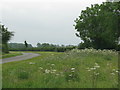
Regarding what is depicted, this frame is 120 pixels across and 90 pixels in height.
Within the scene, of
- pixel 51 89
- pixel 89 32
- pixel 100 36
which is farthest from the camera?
pixel 89 32

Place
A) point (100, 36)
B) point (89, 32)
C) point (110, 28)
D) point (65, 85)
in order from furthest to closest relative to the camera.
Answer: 1. point (89, 32)
2. point (100, 36)
3. point (110, 28)
4. point (65, 85)

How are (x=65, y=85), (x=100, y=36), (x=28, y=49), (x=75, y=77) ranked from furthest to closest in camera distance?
(x=28, y=49) → (x=100, y=36) → (x=75, y=77) → (x=65, y=85)

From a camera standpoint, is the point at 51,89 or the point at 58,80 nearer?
the point at 51,89

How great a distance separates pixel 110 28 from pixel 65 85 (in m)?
20.8

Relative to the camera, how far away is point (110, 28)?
24812 mm

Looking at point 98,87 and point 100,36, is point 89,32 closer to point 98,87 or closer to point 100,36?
point 100,36

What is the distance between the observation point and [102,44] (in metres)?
40.3

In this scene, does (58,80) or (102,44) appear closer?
(58,80)

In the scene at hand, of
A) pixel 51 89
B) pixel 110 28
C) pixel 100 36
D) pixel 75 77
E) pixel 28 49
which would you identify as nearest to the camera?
pixel 51 89

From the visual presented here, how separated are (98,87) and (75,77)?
1.35 metres

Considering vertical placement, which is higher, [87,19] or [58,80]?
[87,19]

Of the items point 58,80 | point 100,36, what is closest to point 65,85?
point 58,80

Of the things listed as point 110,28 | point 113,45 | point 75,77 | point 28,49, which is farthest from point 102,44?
point 28,49

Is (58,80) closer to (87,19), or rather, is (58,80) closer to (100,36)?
(100,36)
